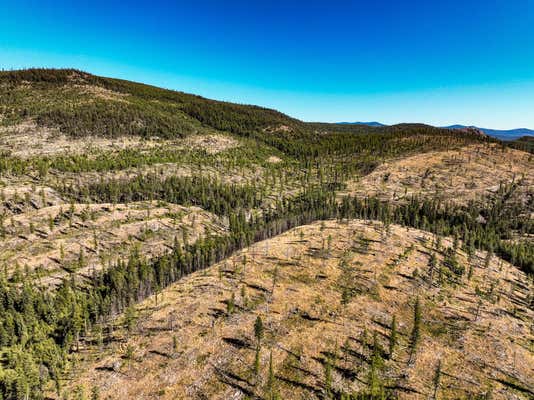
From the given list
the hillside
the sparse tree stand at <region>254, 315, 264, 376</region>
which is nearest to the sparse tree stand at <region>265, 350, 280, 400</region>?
the hillside

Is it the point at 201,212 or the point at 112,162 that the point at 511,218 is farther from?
the point at 112,162

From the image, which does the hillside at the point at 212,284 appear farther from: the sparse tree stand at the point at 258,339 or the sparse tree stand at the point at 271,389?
the sparse tree stand at the point at 271,389

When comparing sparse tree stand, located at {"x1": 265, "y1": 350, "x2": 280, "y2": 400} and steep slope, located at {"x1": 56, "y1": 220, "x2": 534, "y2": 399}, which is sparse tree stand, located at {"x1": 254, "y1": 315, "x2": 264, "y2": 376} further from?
sparse tree stand, located at {"x1": 265, "y1": 350, "x2": 280, "y2": 400}

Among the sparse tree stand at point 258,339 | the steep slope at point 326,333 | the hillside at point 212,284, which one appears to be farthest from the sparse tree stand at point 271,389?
the sparse tree stand at point 258,339

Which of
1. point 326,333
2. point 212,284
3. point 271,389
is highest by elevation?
point 212,284

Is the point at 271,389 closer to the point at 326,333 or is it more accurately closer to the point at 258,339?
the point at 258,339

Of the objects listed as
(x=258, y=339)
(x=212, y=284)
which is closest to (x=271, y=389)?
(x=258, y=339)

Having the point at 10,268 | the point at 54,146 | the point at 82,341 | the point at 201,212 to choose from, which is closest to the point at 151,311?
the point at 82,341

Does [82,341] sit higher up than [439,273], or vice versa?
[439,273]

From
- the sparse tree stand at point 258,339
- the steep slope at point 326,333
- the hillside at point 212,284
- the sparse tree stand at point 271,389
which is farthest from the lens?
the hillside at point 212,284
